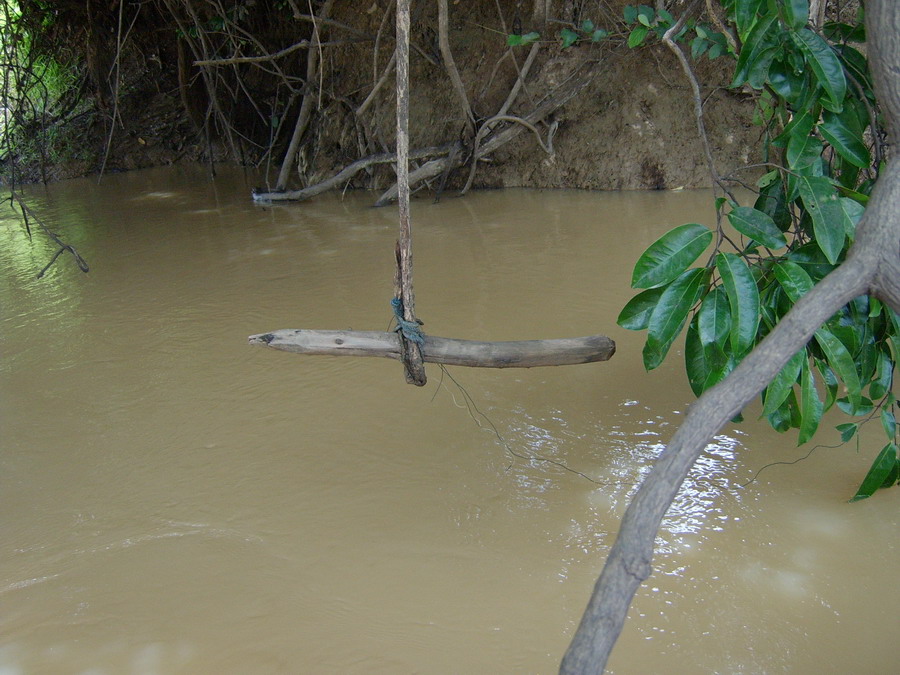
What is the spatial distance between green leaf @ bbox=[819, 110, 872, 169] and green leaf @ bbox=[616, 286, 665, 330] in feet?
1.74

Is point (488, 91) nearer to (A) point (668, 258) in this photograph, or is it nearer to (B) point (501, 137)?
(B) point (501, 137)

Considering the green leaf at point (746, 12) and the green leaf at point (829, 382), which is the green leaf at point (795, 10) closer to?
the green leaf at point (746, 12)

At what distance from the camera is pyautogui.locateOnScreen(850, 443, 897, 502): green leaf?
6.40ft

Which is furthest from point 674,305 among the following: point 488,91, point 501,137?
point 488,91

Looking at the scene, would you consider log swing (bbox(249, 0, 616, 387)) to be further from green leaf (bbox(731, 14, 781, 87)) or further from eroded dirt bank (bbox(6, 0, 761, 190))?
eroded dirt bank (bbox(6, 0, 761, 190))

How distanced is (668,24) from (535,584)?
8.41 ft

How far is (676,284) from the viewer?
182 cm

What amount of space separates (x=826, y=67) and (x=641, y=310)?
2.27 ft

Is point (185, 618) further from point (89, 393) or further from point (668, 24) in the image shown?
point (668, 24)

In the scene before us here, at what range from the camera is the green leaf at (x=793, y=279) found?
1.74 meters

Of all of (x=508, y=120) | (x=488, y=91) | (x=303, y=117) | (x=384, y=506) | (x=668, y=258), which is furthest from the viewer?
(x=303, y=117)

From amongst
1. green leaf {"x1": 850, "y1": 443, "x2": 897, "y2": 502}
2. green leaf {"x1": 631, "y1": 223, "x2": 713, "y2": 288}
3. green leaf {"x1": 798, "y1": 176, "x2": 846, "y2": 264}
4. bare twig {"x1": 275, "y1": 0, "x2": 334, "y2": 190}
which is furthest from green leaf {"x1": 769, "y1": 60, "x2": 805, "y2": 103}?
bare twig {"x1": 275, "y1": 0, "x2": 334, "y2": 190}

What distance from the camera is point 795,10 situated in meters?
1.68

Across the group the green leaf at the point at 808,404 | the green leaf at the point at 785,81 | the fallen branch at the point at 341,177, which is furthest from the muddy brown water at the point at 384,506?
the fallen branch at the point at 341,177
